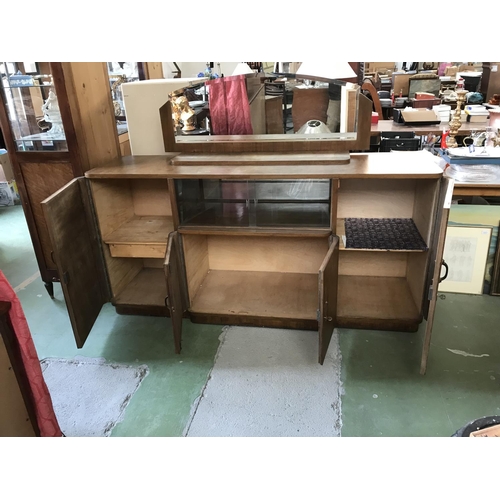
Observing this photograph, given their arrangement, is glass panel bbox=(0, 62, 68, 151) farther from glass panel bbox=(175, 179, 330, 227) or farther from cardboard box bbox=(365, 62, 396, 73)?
cardboard box bbox=(365, 62, 396, 73)

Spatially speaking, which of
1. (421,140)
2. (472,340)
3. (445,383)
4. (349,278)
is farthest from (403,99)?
(445,383)

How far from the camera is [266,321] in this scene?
8.54 feet

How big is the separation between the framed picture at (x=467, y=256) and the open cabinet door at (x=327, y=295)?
1.08 m

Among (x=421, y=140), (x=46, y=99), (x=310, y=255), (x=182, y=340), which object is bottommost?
(x=182, y=340)

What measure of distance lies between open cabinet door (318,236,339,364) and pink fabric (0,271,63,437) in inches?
48.3

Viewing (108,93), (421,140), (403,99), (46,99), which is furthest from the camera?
(403,99)

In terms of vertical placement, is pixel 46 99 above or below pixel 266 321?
above

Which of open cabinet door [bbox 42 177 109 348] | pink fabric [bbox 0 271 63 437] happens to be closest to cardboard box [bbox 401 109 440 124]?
open cabinet door [bbox 42 177 109 348]

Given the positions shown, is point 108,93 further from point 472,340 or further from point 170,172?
point 472,340

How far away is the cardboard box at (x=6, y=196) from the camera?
499cm

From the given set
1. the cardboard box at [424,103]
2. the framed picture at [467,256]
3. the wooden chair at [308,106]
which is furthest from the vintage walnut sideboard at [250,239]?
the cardboard box at [424,103]

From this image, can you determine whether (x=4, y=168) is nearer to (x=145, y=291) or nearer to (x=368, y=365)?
(x=145, y=291)

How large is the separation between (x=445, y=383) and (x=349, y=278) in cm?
95

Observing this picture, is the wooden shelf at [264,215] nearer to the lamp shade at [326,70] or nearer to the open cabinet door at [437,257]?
the open cabinet door at [437,257]
